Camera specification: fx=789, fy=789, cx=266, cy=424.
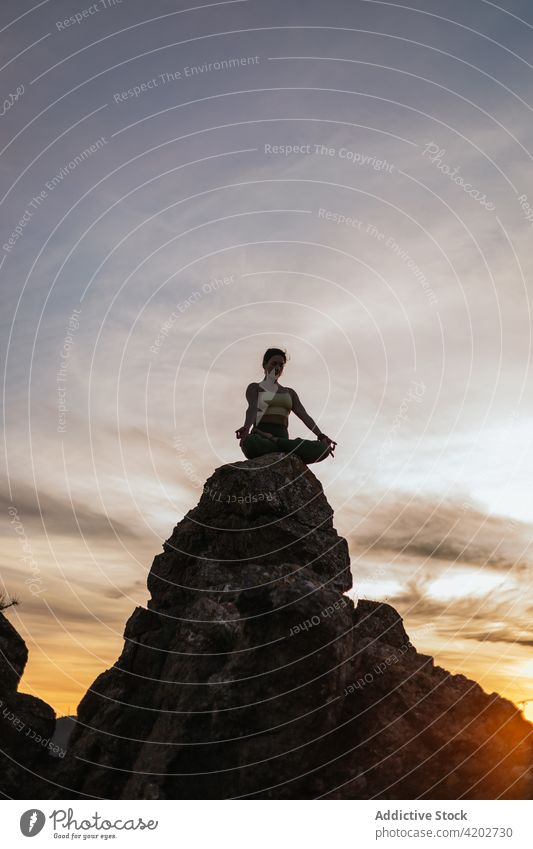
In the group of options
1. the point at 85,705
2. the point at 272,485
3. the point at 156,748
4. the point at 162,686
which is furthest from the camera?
the point at 272,485

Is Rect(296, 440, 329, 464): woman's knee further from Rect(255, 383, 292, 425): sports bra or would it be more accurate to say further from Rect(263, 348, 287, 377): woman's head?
Rect(263, 348, 287, 377): woman's head

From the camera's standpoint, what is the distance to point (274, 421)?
70.9 ft

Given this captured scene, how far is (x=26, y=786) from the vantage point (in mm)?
18500

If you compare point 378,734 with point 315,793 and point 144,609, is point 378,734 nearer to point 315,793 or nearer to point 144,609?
point 315,793

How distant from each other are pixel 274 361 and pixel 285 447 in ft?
8.01

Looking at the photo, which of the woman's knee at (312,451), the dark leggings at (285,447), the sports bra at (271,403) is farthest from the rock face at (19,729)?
the woman's knee at (312,451)

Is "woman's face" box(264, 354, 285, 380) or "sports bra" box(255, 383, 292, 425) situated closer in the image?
"sports bra" box(255, 383, 292, 425)

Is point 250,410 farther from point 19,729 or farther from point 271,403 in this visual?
point 19,729

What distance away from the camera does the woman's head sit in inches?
860

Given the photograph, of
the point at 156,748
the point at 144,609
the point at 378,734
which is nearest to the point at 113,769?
the point at 156,748

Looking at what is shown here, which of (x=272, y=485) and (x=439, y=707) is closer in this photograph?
(x=439, y=707)

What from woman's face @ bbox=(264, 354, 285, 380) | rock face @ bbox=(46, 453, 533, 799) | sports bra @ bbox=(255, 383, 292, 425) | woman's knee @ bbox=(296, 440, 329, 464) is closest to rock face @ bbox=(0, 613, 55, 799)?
rock face @ bbox=(46, 453, 533, 799)

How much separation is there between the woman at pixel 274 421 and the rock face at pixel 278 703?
1.76 m

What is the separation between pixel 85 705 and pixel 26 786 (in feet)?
7.16
